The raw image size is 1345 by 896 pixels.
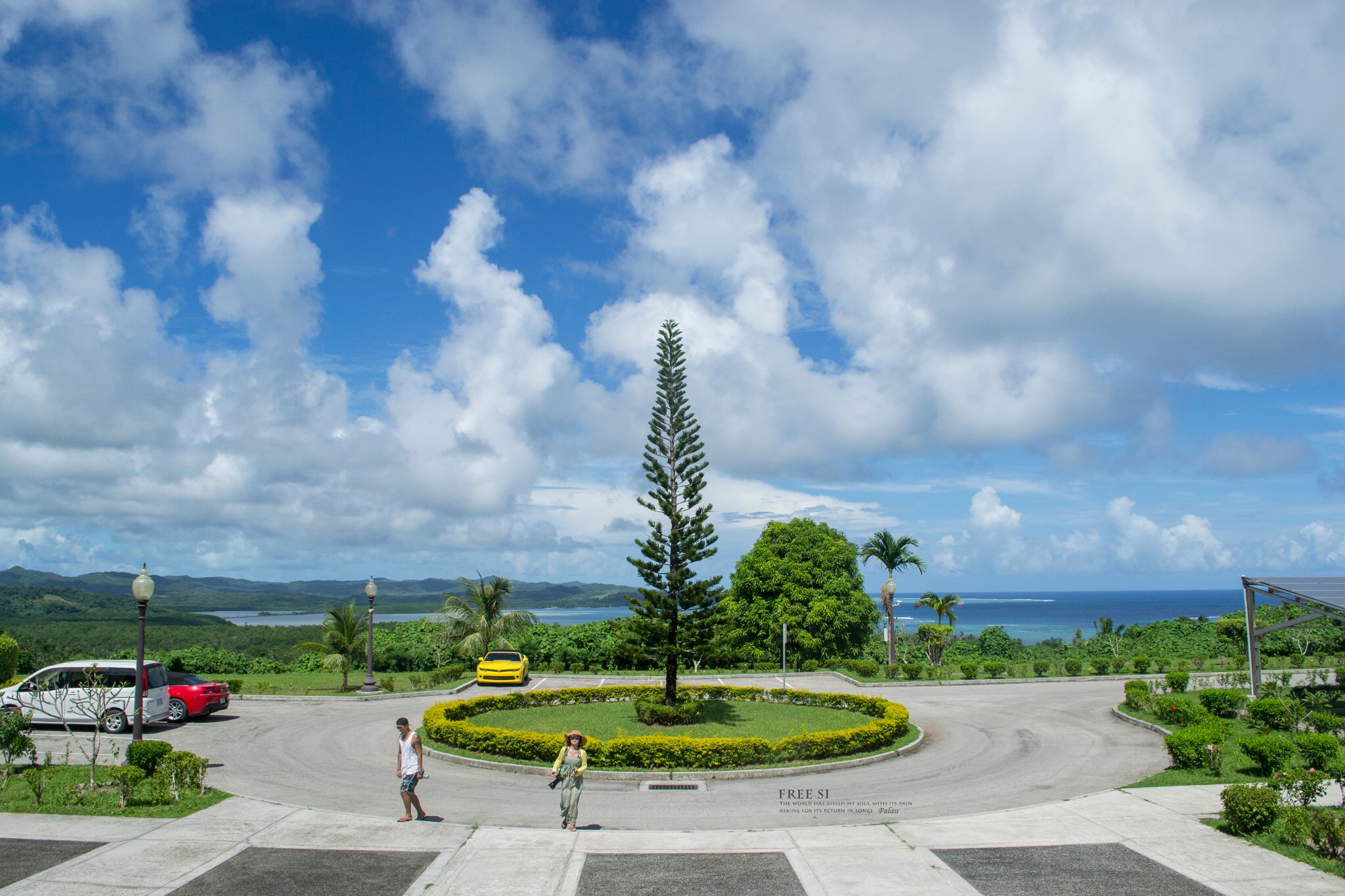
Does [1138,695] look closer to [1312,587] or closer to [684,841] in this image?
[1312,587]

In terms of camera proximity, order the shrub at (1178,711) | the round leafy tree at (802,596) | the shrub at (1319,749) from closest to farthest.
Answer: the shrub at (1319,749)
the shrub at (1178,711)
the round leafy tree at (802,596)

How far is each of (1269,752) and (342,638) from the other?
2626cm

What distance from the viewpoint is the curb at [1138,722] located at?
19359mm

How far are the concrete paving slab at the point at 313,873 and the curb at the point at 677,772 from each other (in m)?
4.56

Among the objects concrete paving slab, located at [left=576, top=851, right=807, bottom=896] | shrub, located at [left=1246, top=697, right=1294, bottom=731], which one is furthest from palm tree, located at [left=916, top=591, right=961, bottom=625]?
concrete paving slab, located at [left=576, top=851, right=807, bottom=896]

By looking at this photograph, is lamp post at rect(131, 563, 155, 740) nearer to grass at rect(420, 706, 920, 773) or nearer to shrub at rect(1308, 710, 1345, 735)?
grass at rect(420, 706, 920, 773)

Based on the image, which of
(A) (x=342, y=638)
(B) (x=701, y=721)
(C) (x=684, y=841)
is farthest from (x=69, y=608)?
(C) (x=684, y=841)

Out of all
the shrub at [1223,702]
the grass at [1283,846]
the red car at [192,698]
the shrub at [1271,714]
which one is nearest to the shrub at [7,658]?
the red car at [192,698]

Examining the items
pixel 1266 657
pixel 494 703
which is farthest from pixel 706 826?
pixel 1266 657

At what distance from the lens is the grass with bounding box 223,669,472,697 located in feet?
87.5

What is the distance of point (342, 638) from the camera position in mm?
27688

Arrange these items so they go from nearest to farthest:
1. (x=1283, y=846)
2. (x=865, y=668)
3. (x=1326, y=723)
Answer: (x=1283, y=846)
(x=1326, y=723)
(x=865, y=668)

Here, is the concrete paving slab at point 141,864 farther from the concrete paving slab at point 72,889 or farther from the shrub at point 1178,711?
the shrub at point 1178,711

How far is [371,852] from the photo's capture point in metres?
9.92
